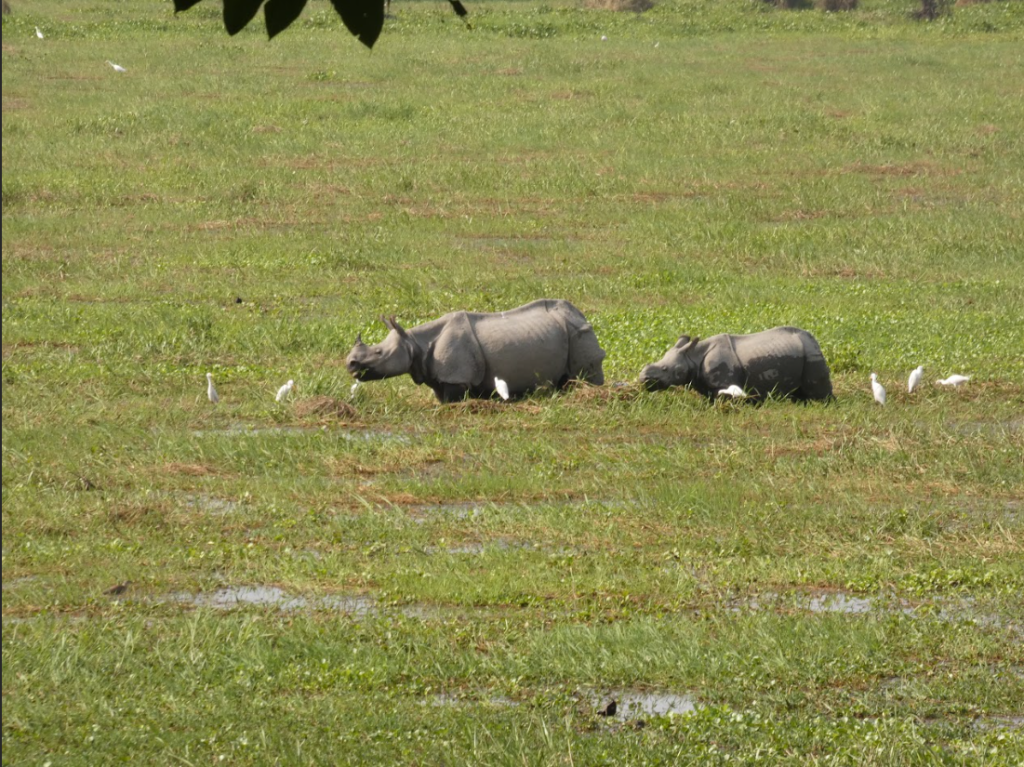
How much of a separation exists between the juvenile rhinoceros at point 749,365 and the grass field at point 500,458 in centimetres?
19

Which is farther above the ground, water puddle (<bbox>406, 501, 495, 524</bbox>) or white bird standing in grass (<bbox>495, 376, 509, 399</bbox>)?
white bird standing in grass (<bbox>495, 376, 509, 399</bbox>)

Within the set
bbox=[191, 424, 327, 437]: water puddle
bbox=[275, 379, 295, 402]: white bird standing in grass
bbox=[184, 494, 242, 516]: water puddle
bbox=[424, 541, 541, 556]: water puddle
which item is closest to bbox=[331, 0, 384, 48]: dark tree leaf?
bbox=[424, 541, 541, 556]: water puddle

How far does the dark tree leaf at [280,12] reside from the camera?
3297mm

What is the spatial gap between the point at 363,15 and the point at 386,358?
7397 millimetres

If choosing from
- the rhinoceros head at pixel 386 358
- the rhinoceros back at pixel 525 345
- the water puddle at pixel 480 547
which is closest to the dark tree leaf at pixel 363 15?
the water puddle at pixel 480 547

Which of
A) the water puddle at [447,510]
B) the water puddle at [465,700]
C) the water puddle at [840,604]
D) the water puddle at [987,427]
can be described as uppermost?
the water puddle at [465,700]

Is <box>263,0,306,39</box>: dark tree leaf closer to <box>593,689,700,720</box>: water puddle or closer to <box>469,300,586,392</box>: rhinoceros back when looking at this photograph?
<box>593,689,700,720</box>: water puddle

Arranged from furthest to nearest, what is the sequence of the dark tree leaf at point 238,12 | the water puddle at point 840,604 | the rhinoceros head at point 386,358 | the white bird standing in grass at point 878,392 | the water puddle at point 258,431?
the white bird standing in grass at point 878,392 < the rhinoceros head at point 386,358 < the water puddle at point 258,431 < the water puddle at point 840,604 < the dark tree leaf at point 238,12

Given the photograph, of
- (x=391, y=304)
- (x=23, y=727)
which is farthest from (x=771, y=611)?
(x=391, y=304)

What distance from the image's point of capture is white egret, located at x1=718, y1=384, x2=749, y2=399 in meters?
10.7

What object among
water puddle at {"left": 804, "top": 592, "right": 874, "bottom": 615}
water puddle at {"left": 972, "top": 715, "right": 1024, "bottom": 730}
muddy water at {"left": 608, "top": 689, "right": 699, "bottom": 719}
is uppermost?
muddy water at {"left": 608, "top": 689, "right": 699, "bottom": 719}

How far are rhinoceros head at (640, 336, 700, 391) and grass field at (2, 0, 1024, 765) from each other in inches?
6.4

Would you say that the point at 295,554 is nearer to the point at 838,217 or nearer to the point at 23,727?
the point at 23,727

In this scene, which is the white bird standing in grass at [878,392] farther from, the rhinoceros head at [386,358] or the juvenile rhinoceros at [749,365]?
the rhinoceros head at [386,358]
